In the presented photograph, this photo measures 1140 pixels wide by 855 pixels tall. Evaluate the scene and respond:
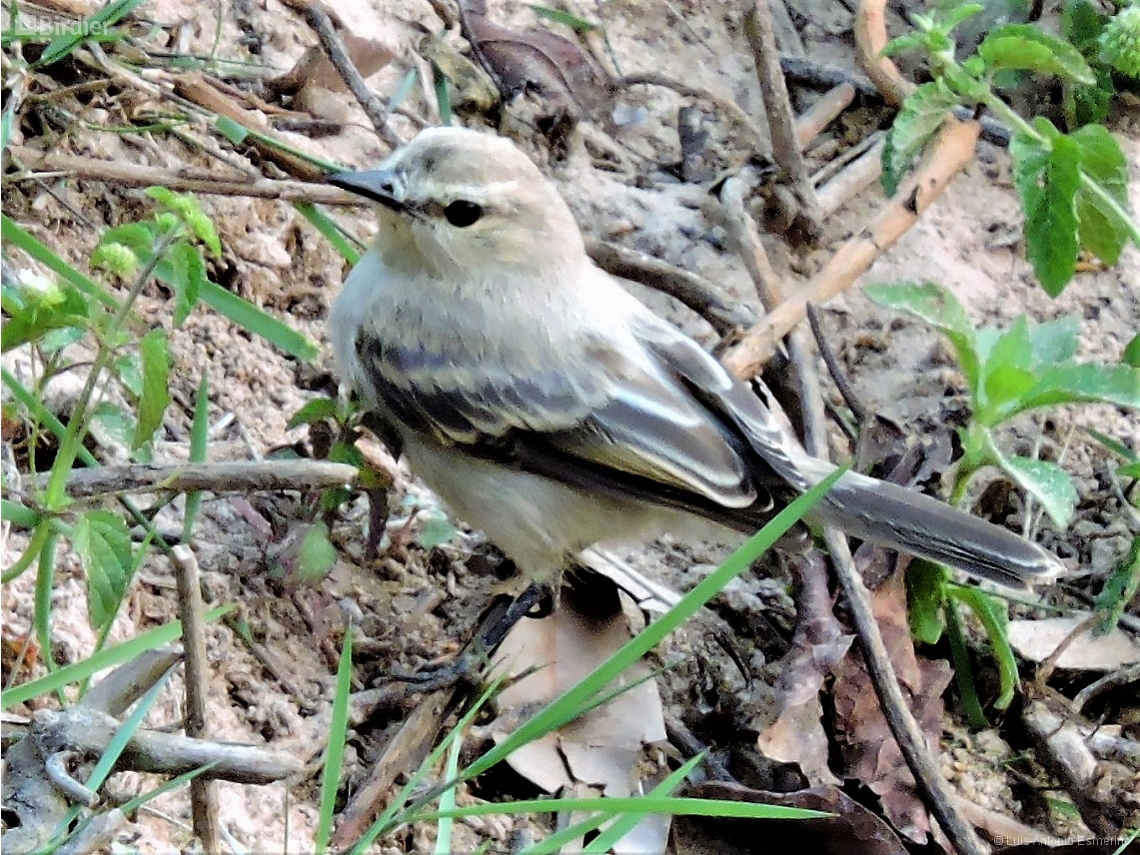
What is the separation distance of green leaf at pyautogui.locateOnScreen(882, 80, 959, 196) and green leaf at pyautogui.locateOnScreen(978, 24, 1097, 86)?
18 centimetres

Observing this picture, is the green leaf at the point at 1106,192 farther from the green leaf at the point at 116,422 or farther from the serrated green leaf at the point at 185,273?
the green leaf at the point at 116,422

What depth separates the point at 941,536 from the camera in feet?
9.46

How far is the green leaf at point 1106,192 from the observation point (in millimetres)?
3646

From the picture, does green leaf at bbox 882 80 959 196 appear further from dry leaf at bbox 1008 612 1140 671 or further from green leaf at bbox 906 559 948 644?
dry leaf at bbox 1008 612 1140 671

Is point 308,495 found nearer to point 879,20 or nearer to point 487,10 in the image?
point 487,10

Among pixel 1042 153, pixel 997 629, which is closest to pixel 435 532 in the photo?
pixel 997 629

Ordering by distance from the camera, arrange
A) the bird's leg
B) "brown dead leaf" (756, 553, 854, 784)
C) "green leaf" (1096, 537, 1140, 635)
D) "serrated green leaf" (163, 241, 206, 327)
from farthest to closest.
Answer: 1. "green leaf" (1096, 537, 1140, 635)
2. "brown dead leaf" (756, 553, 854, 784)
3. the bird's leg
4. "serrated green leaf" (163, 241, 206, 327)

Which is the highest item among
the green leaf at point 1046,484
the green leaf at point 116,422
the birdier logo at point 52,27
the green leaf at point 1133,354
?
the birdier logo at point 52,27

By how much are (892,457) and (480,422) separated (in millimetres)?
1342

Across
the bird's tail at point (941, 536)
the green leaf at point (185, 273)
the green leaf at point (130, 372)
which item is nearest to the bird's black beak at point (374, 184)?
the green leaf at point (185, 273)

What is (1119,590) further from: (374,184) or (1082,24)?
(1082,24)

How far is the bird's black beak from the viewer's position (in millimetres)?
2760

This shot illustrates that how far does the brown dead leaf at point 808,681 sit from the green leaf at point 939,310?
2.34 feet

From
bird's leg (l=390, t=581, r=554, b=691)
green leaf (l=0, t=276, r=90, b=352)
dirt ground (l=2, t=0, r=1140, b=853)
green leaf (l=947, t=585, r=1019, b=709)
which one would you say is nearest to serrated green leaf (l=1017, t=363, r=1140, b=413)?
green leaf (l=947, t=585, r=1019, b=709)
